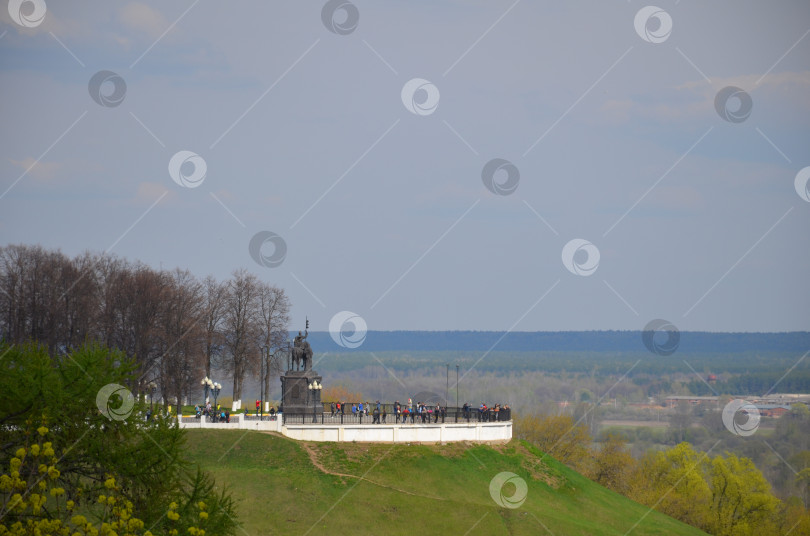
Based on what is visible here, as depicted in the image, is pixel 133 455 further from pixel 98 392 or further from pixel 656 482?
pixel 656 482

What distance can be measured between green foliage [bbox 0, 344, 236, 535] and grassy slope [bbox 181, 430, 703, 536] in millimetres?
14713

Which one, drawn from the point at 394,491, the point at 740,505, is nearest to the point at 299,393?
the point at 394,491

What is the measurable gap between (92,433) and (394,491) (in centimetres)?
2480

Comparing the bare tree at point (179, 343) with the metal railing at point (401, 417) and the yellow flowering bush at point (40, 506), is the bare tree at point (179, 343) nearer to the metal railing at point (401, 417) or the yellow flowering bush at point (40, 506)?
the metal railing at point (401, 417)

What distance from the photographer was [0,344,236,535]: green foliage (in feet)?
112

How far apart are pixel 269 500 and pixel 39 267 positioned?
40.6 m

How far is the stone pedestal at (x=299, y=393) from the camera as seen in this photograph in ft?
224

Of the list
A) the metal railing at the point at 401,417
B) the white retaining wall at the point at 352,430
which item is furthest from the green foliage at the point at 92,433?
the metal railing at the point at 401,417

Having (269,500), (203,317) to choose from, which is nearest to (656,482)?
(203,317)

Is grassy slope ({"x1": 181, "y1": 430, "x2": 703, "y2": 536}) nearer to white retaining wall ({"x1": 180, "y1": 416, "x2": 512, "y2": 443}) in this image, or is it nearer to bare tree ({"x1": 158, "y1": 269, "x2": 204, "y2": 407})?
white retaining wall ({"x1": 180, "y1": 416, "x2": 512, "y2": 443})

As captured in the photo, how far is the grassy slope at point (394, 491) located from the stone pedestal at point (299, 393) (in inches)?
251

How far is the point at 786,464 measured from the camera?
141 m

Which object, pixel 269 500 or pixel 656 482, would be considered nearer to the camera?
pixel 269 500

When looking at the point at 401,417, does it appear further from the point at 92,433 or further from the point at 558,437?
the point at 558,437
